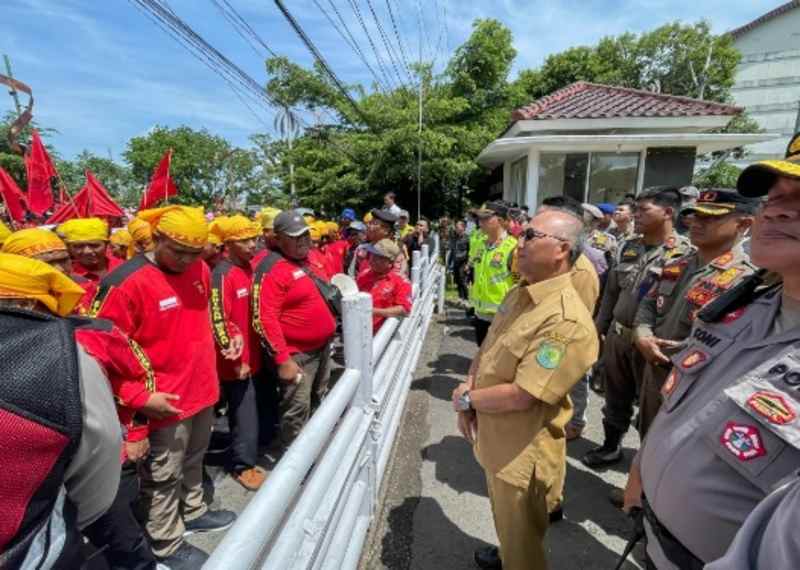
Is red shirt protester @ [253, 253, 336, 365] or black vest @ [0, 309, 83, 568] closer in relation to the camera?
black vest @ [0, 309, 83, 568]

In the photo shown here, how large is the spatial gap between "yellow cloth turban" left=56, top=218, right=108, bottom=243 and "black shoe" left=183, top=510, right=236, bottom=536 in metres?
2.29

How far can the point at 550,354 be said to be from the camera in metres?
1.77

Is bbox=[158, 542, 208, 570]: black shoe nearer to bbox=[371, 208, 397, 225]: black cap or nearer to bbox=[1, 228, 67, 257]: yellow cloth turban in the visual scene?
bbox=[1, 228, 67, 257]: yellow cloth turban

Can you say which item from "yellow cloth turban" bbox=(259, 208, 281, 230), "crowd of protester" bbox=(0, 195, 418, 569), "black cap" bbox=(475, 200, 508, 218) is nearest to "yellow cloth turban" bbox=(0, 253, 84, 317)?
"crowd of protester" bbox=(0, 195, 418, 569)

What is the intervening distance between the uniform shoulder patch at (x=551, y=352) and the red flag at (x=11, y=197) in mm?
7221

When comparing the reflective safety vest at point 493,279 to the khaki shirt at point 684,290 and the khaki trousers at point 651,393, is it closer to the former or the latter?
the khaki shirt at point 684,290

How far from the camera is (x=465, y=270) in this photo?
343 inches

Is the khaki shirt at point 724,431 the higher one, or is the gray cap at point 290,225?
the gray cap at point 290,225

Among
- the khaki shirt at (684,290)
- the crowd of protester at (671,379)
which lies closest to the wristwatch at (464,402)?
the crowd of protester at (671,379)

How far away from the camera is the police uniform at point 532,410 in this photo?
1.77m

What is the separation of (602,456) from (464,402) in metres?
1.90

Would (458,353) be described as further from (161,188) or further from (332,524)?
(161,188)

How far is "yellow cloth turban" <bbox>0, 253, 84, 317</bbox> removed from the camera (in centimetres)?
133

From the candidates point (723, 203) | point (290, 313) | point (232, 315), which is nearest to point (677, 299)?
point (723, 203)
